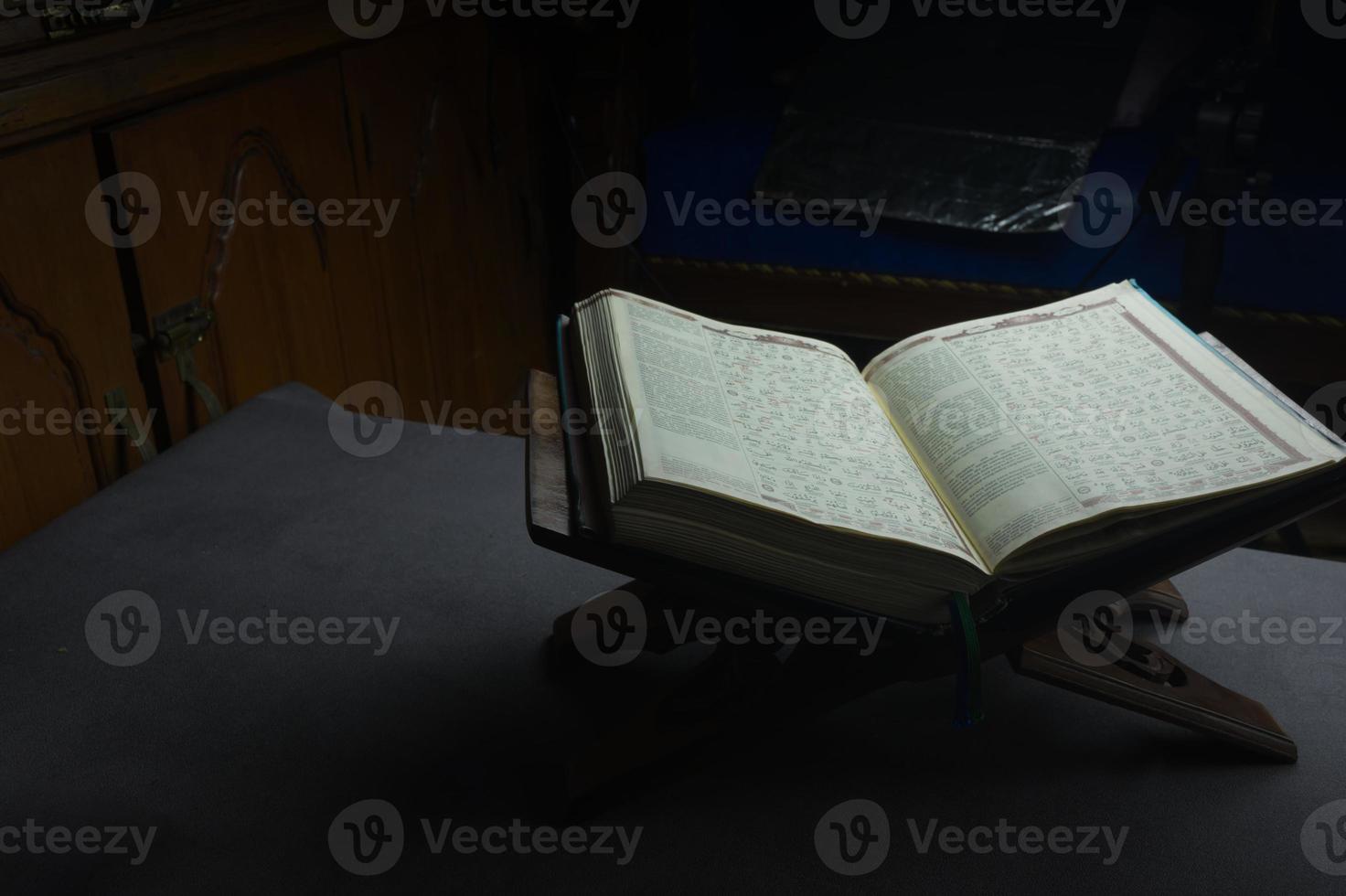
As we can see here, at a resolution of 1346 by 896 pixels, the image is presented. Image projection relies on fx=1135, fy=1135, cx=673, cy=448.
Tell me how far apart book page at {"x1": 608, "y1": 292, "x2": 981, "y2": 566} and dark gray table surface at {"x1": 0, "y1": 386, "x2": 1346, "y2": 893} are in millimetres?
191

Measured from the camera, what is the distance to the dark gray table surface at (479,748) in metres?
0.69

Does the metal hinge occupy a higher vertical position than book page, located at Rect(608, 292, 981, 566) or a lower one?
lower

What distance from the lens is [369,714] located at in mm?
821

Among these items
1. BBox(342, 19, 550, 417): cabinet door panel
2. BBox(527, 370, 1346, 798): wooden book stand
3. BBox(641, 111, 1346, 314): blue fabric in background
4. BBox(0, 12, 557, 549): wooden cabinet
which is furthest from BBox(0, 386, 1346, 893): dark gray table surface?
BBox(641, 111, 1346, 314): blue fabric in background

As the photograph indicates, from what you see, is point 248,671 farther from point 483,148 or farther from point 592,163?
point 592,163

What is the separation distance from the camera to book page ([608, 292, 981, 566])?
2.09 ft

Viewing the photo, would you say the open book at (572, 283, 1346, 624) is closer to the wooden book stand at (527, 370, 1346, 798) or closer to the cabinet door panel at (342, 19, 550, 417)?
the wooden book stand at (527, 370, 1346, 798)

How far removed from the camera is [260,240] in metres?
1.33

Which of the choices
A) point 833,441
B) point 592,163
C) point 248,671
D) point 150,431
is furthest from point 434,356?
point 833,441

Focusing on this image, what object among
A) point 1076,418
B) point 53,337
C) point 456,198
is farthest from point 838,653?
point 456,198

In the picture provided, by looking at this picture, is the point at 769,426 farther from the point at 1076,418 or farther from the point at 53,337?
the point at 53,337

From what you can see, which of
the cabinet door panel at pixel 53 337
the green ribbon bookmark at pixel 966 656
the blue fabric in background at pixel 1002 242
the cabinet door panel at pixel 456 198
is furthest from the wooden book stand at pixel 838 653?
the blue fabric in background at pixel 1002 242

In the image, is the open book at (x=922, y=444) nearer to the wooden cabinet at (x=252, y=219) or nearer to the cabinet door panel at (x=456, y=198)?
the wooden cabinet at (x=252, y=219)

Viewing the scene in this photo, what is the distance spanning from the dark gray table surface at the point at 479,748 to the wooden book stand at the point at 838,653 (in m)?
0.03
